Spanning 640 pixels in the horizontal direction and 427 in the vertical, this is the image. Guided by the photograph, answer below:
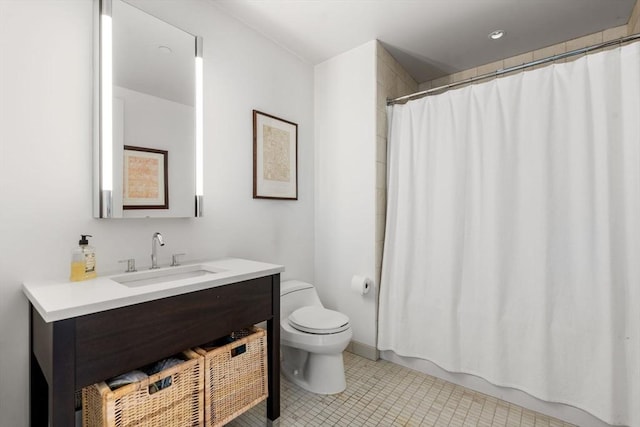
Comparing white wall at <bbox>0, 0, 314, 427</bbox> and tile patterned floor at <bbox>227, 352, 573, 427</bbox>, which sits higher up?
white wall at <bbox>0, 0, 314, 427</bbox>

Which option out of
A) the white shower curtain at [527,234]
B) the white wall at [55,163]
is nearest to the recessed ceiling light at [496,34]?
the white shower curtain at [527,234]

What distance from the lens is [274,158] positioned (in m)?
2.26

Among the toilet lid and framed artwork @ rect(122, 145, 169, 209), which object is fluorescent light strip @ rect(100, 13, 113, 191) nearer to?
framed artwork @ rect(122, 145, 169, 209)

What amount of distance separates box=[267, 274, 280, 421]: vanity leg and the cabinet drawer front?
110mm

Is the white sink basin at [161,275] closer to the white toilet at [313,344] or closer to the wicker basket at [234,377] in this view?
the wicker basket at [234,377]

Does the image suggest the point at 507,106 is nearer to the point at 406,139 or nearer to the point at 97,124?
the point at 406,139

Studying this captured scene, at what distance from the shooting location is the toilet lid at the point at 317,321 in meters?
1.84

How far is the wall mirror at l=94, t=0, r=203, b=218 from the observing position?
4.59ft

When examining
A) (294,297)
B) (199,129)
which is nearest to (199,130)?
(199,129)

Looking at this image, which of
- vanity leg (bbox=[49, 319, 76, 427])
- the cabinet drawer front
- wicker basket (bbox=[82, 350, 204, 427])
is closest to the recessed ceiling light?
the cabinet drawer front

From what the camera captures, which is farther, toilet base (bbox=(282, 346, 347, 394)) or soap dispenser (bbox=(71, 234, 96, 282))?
toilet base (bbox=(282, 346, 347, 394))

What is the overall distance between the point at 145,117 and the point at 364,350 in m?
2.12

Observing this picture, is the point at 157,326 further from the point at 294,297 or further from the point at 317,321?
the point at 294,297

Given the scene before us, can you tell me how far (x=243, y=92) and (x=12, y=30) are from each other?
109 centimetres
